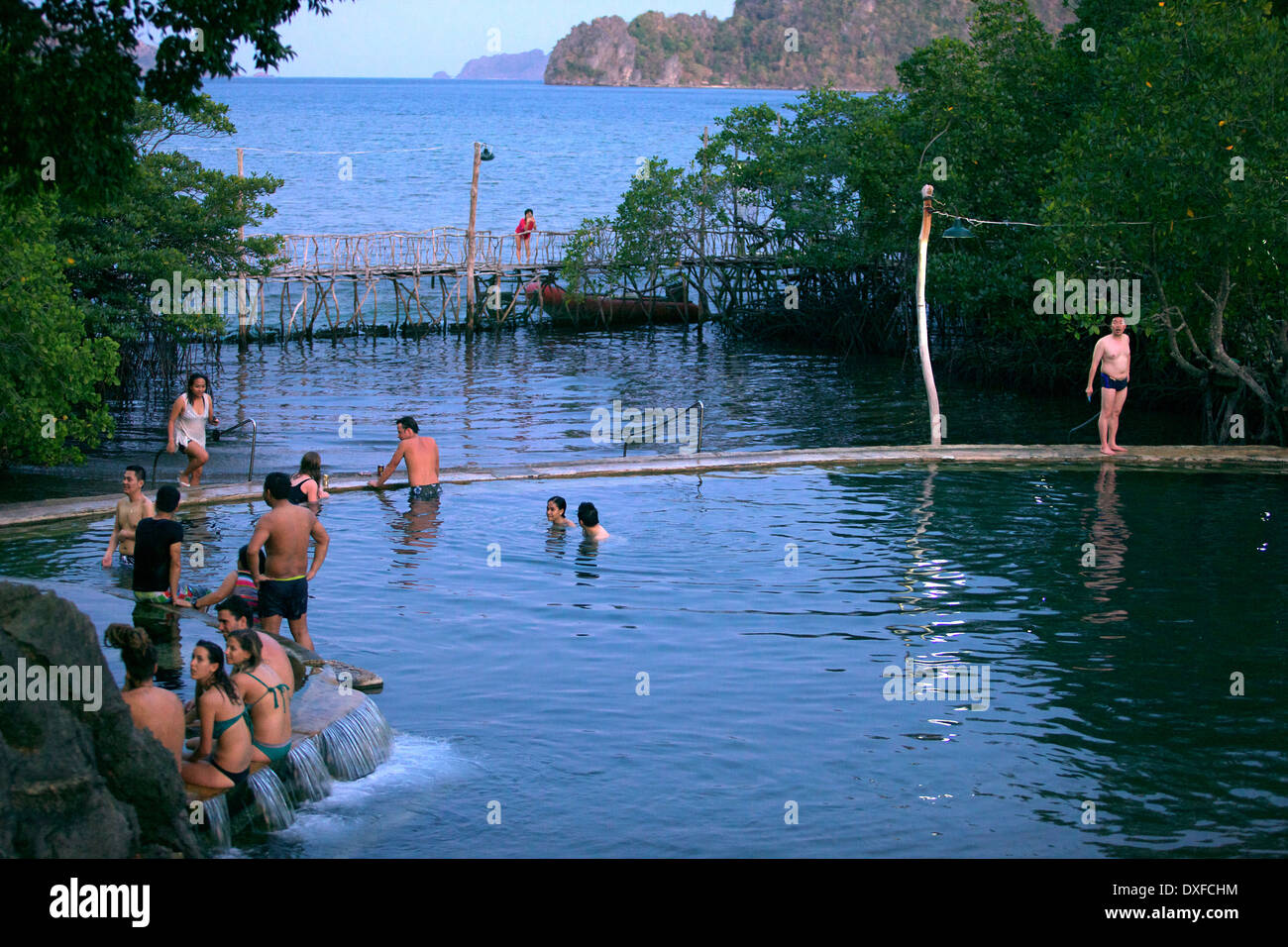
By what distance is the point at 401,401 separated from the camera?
31.4 metres

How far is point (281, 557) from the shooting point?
1063 centimetres

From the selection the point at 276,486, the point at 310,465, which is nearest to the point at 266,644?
the point at 276,486

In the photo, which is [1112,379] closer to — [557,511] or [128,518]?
[557,511]

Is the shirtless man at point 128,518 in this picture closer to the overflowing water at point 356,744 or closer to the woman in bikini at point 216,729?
the overflowing water at point 356,744

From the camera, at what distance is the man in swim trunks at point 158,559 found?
36.4 ft

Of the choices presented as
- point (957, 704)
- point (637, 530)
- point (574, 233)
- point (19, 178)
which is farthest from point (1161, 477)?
point (574, 233)

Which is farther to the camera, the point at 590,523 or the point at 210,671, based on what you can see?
the point at 590,523

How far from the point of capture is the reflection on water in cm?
1252

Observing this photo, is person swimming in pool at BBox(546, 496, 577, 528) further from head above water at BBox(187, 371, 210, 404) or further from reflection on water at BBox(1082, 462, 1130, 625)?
reflection on water at BBox(1082, 462, 1130, 625)

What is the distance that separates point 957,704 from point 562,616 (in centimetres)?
394

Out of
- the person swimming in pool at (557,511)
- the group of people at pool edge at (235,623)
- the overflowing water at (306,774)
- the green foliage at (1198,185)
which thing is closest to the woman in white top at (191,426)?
the group of people at pool edge at (235,623)

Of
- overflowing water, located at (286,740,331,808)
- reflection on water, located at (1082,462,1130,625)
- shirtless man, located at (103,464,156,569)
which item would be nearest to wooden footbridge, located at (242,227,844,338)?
reflection on water, located at (1082,462,1130,625)

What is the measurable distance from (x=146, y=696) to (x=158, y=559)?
336cm

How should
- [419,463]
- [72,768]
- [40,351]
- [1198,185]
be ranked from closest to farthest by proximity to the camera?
[72,768] → [419,463] → [40,351] → [1198,185]
